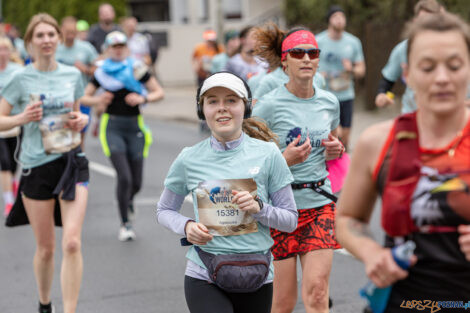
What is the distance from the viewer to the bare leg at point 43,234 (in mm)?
5605

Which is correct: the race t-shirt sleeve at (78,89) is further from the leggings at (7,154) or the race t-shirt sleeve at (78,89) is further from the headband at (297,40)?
the leggings at (7,154)

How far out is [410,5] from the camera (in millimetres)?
19188

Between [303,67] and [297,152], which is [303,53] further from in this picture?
[297,152]

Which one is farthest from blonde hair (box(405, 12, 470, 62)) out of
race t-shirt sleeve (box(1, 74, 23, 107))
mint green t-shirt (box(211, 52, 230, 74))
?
mint green t-shirt (box(211, 52, 230, 74))

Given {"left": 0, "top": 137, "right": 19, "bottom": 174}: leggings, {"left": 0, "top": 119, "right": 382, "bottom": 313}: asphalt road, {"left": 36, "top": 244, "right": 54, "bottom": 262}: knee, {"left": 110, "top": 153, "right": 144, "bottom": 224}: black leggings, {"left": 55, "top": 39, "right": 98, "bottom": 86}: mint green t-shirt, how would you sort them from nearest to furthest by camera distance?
{"left": 36, "top": 244, "right": 54, "bottom": 262}: knee, {"left": 0, "top": 119, "right": 382, "bottom": 313}: asphalt road, {"left": 110, "top": 153, "right": 144, "bottom": 224}: black leggings, {"left": 0, "top": 137, "right": 19, "bottom": 174}: leggings, {"left": 55, "top": 39, "right": 98, "bottom": 86}: mint green t-shirt

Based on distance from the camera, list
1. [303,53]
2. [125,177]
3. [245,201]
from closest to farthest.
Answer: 1. [245,201]
2. [303,53]
3. [125,177]

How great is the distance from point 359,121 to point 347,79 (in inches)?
256

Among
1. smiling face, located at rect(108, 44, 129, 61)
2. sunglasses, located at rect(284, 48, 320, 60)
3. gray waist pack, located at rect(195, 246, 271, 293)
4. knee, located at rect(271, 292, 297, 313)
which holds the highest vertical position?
sunglasses, located at rect(284, 48, 320, 60)

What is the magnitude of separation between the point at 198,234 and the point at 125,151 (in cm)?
465

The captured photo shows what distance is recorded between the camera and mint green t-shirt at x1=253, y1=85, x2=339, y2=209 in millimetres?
4816

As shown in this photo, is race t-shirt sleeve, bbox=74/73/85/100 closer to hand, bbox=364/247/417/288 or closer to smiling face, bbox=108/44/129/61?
smiling face, bbox=108/44/129/61

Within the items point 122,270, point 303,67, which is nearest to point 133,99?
point 122,270

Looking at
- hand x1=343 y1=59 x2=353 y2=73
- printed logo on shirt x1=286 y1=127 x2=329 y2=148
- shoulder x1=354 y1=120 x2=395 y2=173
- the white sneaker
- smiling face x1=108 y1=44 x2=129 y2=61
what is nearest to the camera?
shoulder x1=354 y1=120 x2=395 y2=173

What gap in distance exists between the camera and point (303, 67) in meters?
4.86
